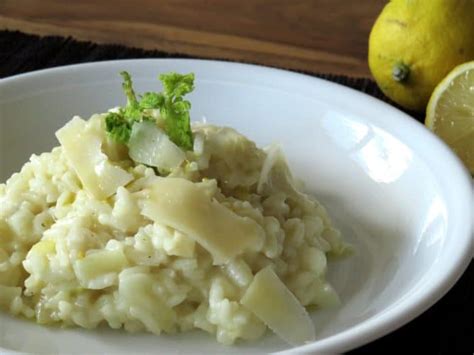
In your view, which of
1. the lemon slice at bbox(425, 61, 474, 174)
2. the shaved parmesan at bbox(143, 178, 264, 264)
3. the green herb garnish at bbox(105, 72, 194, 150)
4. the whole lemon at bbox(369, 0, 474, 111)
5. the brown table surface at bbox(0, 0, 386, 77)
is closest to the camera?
the shaved parmesan at bbox(143, 178, 264, 264)

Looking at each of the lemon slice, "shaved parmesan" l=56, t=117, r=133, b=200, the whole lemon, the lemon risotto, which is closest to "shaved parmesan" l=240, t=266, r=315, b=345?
the lemon risotto

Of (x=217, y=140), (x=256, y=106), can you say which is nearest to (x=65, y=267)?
(x=217, y=140)

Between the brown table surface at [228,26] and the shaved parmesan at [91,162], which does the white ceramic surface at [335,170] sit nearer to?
the shaved parmesan at [91,162]

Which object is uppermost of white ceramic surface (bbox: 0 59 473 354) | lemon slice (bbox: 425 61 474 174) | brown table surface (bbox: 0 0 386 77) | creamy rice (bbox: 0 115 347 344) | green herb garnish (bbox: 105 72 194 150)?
green herb garnish (bbox: 105 72 194 150)

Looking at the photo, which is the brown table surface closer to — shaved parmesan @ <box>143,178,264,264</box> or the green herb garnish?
the green herb garnish

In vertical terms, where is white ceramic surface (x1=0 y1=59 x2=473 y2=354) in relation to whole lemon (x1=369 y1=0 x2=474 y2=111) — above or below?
above

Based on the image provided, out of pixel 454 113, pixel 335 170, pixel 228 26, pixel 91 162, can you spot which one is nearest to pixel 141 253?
pixel 91 162

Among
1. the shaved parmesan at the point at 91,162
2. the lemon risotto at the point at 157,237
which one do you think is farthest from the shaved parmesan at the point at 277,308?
the shaved parmesan at the point at 91,162
